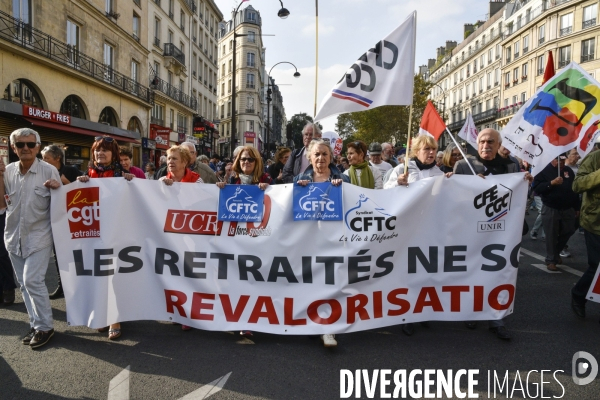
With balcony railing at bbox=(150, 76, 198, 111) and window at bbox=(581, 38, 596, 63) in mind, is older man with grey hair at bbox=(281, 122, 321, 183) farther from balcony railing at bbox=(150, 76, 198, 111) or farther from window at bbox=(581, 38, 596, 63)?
window at bbox=(581, 38, 596, 63)

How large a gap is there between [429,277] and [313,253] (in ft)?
3.70

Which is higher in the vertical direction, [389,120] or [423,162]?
[389,120]

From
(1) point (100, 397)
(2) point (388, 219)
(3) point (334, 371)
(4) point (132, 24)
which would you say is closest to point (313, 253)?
(2) point (388, 219)

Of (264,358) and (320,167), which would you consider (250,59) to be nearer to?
(320,167)

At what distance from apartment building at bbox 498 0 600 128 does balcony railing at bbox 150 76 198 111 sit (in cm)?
3575

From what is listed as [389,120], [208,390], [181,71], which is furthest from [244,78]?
[208,390]

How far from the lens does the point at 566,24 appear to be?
4250cm

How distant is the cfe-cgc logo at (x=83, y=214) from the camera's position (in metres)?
4.08

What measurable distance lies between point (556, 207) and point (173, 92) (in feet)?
101

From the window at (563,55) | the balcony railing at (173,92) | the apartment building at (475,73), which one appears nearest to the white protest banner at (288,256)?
the balcony railing at (173,92)

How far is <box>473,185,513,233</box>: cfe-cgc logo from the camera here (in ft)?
13.3

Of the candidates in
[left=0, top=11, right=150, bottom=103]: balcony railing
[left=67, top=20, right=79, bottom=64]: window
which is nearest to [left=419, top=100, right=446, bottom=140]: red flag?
[left=0, top=11, right=150, bottom=103]: balcony railing

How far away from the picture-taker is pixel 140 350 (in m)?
3.70

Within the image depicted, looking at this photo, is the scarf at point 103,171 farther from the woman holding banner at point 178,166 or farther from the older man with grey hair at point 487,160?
the older man with grey hair at point 487,160
